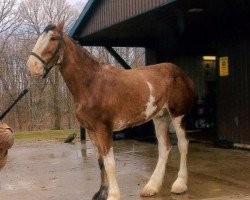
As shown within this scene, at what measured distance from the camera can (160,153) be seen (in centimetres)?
627

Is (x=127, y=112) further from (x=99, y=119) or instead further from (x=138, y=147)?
(x=138, y=147)

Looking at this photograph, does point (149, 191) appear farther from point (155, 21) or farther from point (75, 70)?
point (155, 21)

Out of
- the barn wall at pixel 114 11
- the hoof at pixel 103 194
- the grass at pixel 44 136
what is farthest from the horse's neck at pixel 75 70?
the grass at pixel 44 136

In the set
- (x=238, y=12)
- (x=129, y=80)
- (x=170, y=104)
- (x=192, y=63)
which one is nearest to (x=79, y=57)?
(x=129, y=80)

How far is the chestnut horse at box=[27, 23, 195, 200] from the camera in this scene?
526 cm

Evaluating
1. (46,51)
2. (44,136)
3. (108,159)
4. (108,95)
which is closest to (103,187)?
(108,159)

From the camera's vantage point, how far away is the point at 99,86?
215 inches

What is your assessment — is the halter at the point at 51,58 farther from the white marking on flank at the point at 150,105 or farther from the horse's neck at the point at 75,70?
the white marking on flank at the point at 150,105

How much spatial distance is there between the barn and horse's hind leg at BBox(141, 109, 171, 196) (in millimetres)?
2300

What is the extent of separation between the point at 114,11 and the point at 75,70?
17.3 feet

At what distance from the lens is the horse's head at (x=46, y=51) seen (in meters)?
5.02

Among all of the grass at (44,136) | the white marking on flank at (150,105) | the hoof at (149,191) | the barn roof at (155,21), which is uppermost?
the barn roof at (155,21)

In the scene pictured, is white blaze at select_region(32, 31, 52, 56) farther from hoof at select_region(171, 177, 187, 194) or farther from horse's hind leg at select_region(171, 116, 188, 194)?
hoof at select_region(171, 177, 187, 194)

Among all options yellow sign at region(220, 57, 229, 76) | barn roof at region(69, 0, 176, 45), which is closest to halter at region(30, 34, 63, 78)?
barn roof at region(69, 0, 176, 45)
